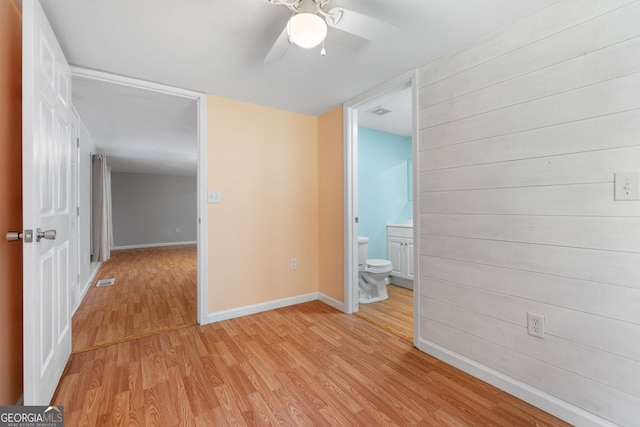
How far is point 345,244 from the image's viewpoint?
2812 millimetres

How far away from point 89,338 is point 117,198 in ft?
20.4

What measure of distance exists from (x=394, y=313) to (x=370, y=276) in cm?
53

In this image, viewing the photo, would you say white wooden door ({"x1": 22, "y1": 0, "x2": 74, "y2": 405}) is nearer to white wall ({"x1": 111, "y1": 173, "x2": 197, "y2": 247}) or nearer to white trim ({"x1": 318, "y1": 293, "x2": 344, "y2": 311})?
white trim ({"x1": 318, "y1": 293, "x2": 344, "y2": 311})

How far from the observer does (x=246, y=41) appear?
1742mm

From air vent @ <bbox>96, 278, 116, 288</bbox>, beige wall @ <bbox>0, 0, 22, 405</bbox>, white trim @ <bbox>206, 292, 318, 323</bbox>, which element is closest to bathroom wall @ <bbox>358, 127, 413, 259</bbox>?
white trim @ <bbox>206, 292, 318, 323</bbox>

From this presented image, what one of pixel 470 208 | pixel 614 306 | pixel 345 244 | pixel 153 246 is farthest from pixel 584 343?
pixel 153 246

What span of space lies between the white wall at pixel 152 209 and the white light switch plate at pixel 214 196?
6.25 m

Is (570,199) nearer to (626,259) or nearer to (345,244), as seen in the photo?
(626,259)

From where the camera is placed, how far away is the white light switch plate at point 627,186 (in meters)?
1.19

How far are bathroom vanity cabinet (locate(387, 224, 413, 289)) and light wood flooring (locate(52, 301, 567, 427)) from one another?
143 centimetres

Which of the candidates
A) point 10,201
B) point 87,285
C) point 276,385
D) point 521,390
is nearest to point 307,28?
point 10,201

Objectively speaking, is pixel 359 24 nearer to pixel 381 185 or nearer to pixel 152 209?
pixel 381 185

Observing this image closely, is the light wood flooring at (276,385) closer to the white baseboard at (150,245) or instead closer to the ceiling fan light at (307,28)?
the ceiling fan light at (307,28)

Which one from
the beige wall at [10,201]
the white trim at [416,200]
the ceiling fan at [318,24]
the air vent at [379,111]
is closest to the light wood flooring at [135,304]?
the beige wall at [10,201]
